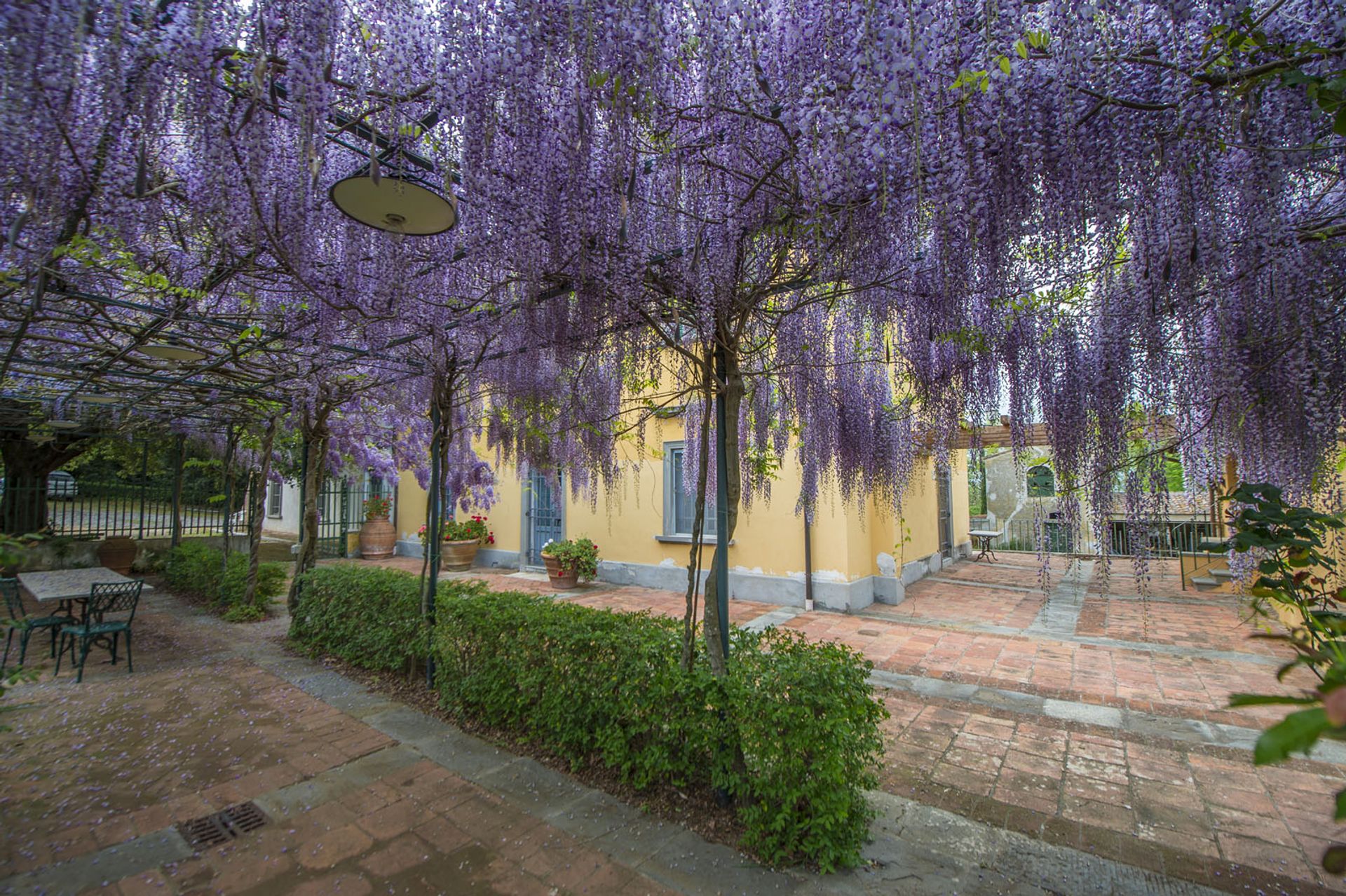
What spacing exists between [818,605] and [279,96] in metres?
6.61

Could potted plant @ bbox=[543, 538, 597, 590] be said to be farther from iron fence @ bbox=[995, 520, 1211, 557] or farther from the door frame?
iron fence @ bbox=[995, 520, 1211, 557]

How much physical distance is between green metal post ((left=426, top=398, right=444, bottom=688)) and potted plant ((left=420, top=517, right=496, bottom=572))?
6.19m

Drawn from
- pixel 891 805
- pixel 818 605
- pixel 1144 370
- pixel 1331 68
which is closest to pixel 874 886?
pixel 891 805

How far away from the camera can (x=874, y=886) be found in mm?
2189

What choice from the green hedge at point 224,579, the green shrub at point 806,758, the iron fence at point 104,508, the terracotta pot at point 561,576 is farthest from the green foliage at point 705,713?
the iron fence at point 104,508

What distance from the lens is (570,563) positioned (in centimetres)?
865

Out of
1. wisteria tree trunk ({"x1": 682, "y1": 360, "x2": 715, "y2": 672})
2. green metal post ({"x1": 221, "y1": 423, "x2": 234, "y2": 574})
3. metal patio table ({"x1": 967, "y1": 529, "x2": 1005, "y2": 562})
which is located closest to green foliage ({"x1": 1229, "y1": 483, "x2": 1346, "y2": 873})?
wisteria tree trunk ({"x1": 682, "y1": 360, "x2": 715, "y2": 672})

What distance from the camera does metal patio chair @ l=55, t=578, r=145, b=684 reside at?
15.2ft

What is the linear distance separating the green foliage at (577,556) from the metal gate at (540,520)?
1035 mm

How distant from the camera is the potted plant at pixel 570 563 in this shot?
340 inches

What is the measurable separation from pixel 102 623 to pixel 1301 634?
7.15m

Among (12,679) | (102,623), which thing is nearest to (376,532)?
(102,623)

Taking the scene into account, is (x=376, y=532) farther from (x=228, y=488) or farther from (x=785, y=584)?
(x=785, y=584)

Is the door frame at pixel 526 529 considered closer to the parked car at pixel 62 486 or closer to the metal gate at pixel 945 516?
the metal gate at pixel 945 516
